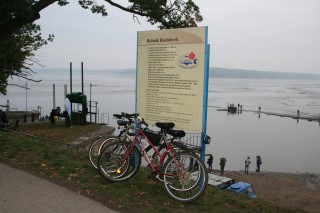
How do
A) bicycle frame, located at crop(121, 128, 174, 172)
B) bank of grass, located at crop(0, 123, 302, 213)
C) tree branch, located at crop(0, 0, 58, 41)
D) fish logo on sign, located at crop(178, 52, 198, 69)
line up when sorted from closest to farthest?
bank of grass, located at crop(0, 123, 302, 213), bicycle frame, located at crop(121, 128, 174, 172), fish logo on sign, located at crop(178, 52, 198, 69), tree branch, located at crop(0, 0, 58, 41)

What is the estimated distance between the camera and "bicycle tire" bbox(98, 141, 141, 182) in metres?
6.20

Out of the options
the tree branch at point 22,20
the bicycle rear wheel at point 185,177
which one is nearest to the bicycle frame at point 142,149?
the bicycle rear wheel at point 185,177

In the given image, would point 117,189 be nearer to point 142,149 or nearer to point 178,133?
point 142,149

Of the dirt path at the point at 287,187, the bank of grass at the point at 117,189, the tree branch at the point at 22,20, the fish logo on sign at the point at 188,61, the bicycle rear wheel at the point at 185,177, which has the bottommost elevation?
the dirt path at the point at 287,187

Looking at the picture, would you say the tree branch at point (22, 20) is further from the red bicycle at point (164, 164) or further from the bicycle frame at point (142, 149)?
the bicycle frame at point (142, 149)

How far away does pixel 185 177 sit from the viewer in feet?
18.2

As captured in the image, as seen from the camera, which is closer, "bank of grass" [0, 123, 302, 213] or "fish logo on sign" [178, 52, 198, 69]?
"bank of grass" [0, 123, 302, 213]

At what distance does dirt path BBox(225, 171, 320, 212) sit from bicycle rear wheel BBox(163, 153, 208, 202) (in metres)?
13.5

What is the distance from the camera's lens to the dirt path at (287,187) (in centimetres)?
1895

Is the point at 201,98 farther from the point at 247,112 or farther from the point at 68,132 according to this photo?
the point at 247,112

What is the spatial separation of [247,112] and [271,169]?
147ft

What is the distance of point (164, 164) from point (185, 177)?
1.35ft

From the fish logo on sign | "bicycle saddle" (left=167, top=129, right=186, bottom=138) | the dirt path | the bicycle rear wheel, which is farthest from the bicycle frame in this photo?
the dirt path

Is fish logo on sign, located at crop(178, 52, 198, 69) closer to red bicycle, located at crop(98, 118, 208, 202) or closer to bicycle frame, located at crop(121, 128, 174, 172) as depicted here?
red bicycle, located at crop(98, 118, 208, 202)
